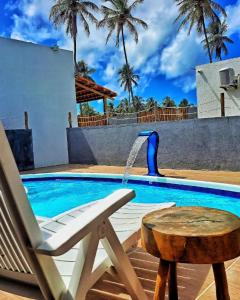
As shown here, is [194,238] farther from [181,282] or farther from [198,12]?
[198,12]

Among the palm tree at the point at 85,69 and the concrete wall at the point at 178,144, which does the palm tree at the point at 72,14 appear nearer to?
the concrete wall at the point at 178,144

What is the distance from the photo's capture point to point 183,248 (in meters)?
1.20

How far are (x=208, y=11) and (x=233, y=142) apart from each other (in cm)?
1804

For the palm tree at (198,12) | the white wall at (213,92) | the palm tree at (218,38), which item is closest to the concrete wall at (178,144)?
the white wall at (213,92)

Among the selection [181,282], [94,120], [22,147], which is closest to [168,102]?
[94,120]

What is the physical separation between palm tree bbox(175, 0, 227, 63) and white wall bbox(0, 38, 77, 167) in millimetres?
13456

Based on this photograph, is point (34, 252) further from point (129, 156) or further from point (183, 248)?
point (129, 156)

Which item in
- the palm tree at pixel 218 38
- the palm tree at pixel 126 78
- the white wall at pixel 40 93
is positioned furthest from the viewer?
the palm tree at pixel 126 78

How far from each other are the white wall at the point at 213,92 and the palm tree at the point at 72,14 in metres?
11.9

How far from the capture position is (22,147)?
10.8 m

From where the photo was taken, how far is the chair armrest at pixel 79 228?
3.46 ft

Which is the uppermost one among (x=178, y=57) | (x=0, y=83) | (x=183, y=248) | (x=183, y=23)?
(x=178, y=57)

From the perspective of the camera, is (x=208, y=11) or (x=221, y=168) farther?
(x=208, y=11)

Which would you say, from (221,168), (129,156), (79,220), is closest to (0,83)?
(129,156)
